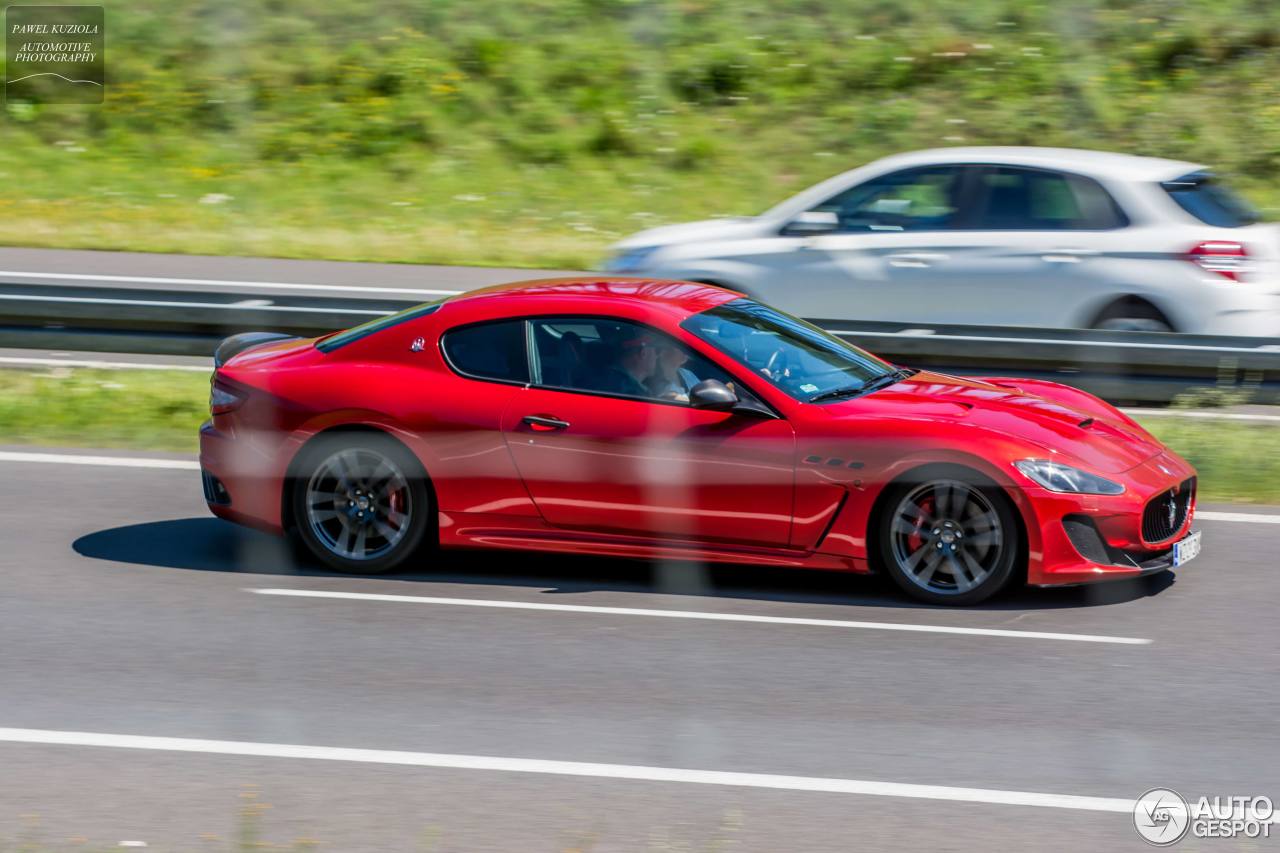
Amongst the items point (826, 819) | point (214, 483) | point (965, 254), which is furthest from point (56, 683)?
point (965, 254)

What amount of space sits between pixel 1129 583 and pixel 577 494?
8.11 ft

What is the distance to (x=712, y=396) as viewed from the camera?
23.0 ft

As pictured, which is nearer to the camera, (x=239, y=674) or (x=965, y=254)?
(x=239, y=674)

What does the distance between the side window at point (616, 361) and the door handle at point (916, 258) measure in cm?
475

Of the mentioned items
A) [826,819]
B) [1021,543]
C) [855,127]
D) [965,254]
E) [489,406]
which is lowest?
[826,819]

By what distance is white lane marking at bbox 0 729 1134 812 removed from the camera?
5059 millimetres

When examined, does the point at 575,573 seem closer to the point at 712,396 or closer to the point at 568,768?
the point at 712,396

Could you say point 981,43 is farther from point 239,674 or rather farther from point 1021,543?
point 239,674

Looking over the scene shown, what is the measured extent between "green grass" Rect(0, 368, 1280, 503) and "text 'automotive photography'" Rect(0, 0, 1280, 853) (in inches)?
1.8

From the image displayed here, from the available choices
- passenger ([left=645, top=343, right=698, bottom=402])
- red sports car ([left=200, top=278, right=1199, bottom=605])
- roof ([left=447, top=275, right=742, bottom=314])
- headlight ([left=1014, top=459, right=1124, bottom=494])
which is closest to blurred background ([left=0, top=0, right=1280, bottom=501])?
roof ([left=447, top=275, right=742, bottom=314])

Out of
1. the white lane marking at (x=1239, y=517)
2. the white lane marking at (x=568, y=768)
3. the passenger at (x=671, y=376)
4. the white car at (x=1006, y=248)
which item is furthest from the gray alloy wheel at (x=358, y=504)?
the white car at (x=1006, y=248)

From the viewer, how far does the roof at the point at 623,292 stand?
754 centimetres

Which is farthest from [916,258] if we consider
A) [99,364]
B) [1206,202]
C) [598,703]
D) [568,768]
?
[568,768]

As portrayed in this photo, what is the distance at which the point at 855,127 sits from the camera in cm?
2020
